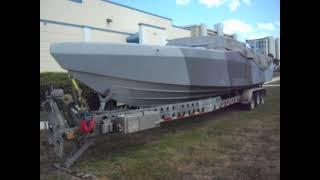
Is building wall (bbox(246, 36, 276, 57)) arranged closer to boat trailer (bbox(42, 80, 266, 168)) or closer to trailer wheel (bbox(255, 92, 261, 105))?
trailer wheel (bbox(255, 92, 261, 105))

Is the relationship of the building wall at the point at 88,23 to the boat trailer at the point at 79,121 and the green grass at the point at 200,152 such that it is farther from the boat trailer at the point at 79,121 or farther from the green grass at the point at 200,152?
the green grass at the point at 200,152

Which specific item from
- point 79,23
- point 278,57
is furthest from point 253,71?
point 79,23

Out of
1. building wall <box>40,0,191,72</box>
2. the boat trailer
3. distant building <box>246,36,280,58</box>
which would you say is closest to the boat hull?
building wall <box>40,0,191,72</box>

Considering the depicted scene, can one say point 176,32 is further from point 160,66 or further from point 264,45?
point 264,45

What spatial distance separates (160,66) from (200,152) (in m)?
1.02

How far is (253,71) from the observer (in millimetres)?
4363

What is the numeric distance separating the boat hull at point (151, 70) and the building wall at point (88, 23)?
0.10m

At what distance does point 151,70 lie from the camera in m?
3.44

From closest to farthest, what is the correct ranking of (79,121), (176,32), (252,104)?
(79,121) < (176,32) < (252,104)

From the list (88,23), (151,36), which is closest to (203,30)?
(151,36)

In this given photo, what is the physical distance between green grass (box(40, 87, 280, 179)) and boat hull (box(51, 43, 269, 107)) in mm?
467
